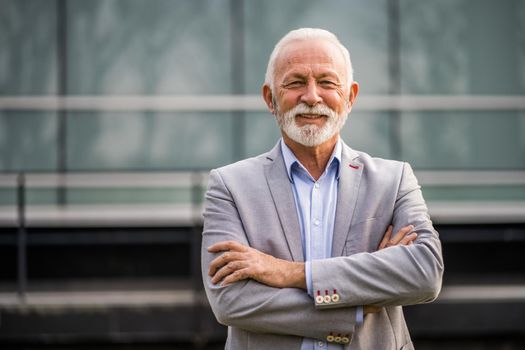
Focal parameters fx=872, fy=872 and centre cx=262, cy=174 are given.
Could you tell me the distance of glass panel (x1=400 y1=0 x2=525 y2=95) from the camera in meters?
9.00

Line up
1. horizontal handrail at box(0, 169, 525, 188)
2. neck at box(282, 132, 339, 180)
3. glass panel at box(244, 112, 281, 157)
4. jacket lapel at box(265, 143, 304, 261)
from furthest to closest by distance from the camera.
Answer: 1. glass panel at box(244, 112, 281, 157)
2. horizontal handrail at box(0, 169, 525, 188)
3. neck at box(282, 132, 339, 180)
4. jacket lapel at box(265, 143, 304, 261)

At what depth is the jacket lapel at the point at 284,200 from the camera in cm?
268

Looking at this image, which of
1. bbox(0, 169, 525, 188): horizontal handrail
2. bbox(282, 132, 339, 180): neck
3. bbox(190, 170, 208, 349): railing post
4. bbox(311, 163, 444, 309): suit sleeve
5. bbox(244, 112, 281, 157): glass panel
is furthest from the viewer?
bbox(244, 112, 281, 157): glass panel

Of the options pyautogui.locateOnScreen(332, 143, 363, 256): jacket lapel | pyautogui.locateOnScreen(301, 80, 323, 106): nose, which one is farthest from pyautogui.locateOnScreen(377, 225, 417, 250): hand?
pyautogui.locateOnScreen(301, 80, 323, 106): nose

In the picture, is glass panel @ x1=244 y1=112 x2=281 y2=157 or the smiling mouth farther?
glass panel @ x1=244 y1=112 x2=281 y2=157

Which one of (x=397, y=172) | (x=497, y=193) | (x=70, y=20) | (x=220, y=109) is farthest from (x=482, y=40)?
(x=397, y=172)

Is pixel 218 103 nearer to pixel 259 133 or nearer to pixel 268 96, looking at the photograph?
pixel 259 133

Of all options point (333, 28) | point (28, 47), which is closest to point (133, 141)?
point (28, 47)

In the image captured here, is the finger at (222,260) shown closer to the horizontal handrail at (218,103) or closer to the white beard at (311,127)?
the white beard at (311,127)

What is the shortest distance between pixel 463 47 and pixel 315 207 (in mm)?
6726

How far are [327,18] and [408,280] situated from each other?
6.60 meters

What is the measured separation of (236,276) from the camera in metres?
2.65

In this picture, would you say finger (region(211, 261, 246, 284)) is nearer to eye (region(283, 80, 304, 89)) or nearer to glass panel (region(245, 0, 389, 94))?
eye (region(283, 80, 304, 89))

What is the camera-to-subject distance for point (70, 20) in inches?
352
